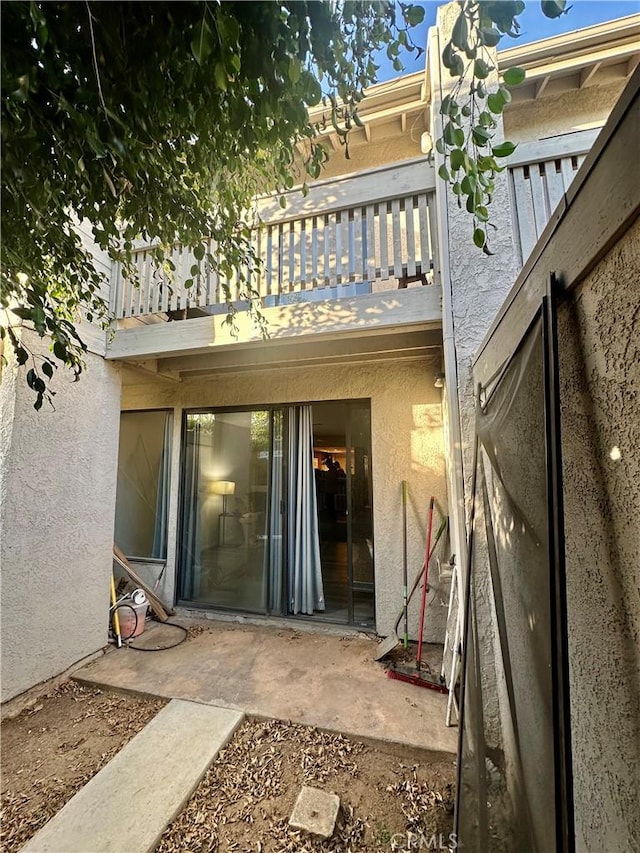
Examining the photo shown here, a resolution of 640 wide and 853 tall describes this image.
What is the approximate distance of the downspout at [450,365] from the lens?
269cm

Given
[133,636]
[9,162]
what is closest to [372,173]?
[9,162]

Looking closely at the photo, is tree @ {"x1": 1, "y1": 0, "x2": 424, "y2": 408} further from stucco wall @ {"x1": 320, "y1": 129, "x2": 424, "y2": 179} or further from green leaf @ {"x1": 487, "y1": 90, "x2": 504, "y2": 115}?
stucco wall @ {"x1": 320, "y1": 129, "x2": 424, "y2": 179}

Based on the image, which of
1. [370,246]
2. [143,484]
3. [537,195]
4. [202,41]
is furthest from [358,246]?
[143,484]

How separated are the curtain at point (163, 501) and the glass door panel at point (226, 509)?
0.29 meters

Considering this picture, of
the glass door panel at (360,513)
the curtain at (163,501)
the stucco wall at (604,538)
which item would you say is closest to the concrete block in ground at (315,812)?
the stucco wall at (604,538)

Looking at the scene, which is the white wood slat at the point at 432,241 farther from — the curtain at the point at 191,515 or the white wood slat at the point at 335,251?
the curtain at the point at 191,515

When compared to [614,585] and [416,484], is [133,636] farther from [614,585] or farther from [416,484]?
[614,585]

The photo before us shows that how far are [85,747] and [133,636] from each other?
1686 mm

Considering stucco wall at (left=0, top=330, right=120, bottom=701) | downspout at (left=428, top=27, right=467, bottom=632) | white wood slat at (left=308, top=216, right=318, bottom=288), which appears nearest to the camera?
downspout at (left=428, top=27, right=467, bottom=632)

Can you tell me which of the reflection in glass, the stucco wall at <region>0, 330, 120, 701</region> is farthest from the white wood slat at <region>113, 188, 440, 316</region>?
the reflection in glass

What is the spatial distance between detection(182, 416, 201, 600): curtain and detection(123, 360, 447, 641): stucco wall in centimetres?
117

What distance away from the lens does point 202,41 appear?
0.93 m

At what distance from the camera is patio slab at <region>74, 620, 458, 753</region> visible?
273cm

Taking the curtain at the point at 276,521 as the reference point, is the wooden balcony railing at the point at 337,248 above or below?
above
